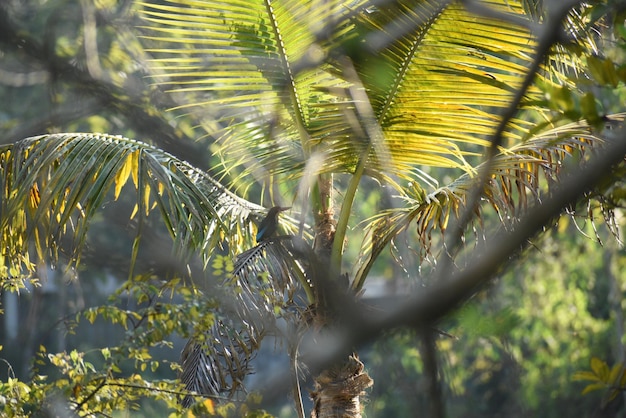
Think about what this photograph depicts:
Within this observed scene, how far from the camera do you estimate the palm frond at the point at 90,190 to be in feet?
9.12

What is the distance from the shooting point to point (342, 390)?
3.04 metres

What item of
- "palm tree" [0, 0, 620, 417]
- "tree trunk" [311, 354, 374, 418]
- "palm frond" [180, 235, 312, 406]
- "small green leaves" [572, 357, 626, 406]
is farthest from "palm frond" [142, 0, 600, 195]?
"small green leaves" [572, 357, 626, 406]

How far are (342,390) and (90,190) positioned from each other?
1187 mm

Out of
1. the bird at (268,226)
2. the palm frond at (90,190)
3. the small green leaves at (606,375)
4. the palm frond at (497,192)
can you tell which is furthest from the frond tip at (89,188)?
the small green leaves at (606,375)

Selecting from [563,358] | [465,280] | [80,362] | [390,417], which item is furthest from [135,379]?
[390,417]

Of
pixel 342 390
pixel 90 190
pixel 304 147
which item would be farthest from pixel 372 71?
pixel 342 390

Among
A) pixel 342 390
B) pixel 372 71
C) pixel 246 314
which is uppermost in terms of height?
pixel 372 71

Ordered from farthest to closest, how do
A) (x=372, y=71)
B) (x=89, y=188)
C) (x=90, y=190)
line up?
(x=89, y=188), (x=90, y=190), (x=372, y=71)

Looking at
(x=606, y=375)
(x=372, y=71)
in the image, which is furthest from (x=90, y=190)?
(x=606, y=375)

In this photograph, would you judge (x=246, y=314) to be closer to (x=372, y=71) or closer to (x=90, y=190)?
(x=90, y=190)

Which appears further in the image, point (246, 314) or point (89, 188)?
point (89, 188)

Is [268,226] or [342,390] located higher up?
[268,226]

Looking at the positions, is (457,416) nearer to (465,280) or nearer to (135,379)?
(465,280)

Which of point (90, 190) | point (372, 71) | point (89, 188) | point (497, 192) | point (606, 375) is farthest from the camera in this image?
point (497, 192)
